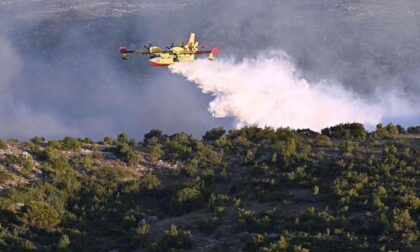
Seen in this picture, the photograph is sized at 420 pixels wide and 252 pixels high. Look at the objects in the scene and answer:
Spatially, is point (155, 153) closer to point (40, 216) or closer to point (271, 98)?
point (40, 216)

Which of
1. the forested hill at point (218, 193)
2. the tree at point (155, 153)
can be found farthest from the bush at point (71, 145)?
the tree at point (155, 153)

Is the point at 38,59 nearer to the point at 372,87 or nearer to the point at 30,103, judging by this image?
the point at 30,103

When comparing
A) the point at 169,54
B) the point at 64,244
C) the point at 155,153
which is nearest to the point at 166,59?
the point at 169,54

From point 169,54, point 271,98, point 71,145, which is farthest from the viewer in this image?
point 271,98

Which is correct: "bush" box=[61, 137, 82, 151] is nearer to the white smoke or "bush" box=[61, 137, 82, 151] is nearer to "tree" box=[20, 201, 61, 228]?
"tree" box=[20, 201, 61, 228]

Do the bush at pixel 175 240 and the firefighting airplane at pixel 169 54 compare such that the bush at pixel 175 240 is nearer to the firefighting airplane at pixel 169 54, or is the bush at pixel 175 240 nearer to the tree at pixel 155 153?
the tree at pixel 155 153
